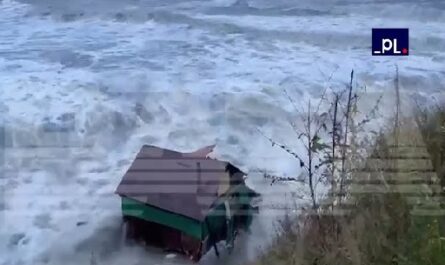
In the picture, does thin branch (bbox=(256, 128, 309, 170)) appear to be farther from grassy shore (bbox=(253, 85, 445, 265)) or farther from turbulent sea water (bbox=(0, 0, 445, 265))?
grassy shore (bbox=(253, 85, 445, 265))

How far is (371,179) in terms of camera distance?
4.75 ft

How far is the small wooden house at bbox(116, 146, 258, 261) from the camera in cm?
143

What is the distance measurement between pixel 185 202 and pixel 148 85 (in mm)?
448

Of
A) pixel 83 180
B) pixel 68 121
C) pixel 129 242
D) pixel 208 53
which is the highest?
pixel 208 53

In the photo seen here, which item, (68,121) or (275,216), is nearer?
(275,216)

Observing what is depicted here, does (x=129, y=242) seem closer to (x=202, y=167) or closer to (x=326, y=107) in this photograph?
(x=202, y=167)

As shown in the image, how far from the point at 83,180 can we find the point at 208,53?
1.57 ft

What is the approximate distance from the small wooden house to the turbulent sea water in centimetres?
4

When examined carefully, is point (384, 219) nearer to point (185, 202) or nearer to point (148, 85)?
point (185, 202)

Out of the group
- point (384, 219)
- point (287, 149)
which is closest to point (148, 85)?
point (287, 149)

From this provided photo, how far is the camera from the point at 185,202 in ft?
4.68

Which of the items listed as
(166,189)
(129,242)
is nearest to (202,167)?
(166,189)

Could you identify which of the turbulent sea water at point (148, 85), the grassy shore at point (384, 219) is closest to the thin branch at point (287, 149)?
the turbulent sea water at point (148, 85)

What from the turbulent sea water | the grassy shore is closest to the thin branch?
the turbulent sea water
